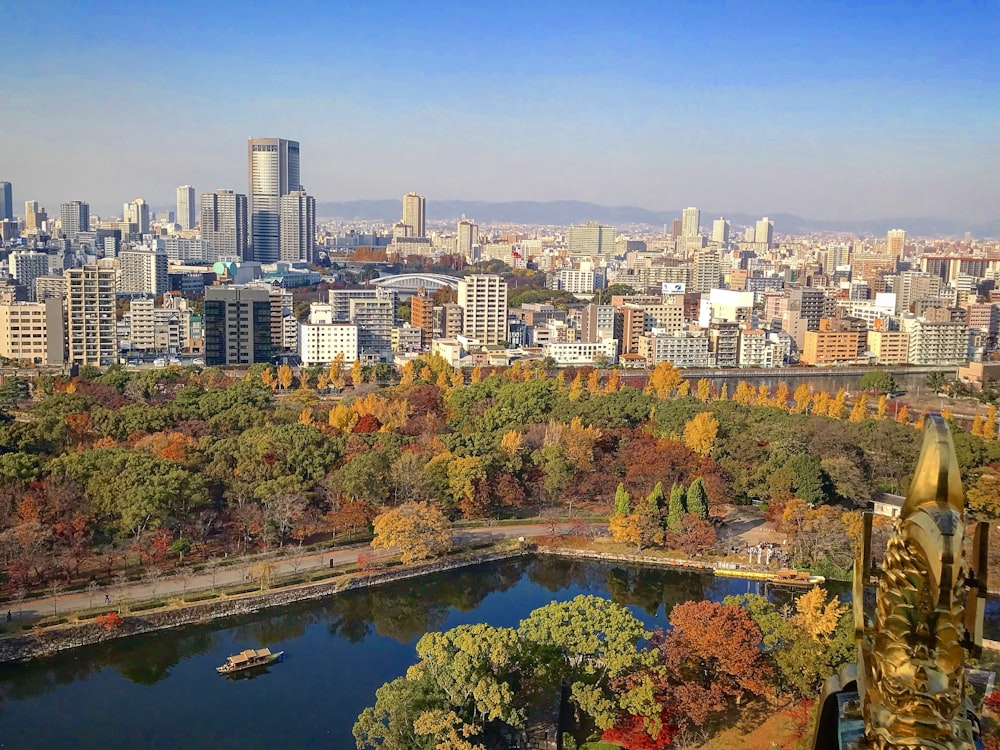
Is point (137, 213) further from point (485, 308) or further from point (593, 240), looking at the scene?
point (485, 308)

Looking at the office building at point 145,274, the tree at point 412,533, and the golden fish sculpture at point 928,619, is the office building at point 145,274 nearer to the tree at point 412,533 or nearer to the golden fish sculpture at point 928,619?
the tree at point 412,533

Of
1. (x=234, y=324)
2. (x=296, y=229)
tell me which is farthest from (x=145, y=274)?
(x=296, y=229)

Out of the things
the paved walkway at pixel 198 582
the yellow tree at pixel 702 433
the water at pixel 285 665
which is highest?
the yellow tree at pixel 702 433

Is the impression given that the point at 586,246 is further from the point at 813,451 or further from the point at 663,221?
the point at 663,221

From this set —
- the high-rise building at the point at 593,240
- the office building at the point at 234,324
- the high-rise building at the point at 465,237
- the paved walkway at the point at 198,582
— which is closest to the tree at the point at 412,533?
the paved walkway at the point at 198,582

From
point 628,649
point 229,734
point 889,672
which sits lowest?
point 229,734

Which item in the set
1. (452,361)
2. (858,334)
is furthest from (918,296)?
(452,361)
